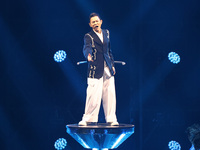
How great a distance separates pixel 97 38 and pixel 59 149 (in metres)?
2.08

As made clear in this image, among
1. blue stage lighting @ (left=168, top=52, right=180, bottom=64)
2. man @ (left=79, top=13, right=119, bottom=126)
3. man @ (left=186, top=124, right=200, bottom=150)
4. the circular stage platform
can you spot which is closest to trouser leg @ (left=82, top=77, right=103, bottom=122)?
man @ (left=79, top=13, right=119, bottom=126)

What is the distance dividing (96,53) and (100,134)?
896 millimetres

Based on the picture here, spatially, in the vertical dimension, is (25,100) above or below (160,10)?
below

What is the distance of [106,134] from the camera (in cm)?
312

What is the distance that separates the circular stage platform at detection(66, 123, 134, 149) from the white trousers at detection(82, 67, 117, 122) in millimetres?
A: 255

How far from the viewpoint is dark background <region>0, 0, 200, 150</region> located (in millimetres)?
4762

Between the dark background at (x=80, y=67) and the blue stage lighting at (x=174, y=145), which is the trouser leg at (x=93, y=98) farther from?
the blue stage lighting at (x=174, y=145)

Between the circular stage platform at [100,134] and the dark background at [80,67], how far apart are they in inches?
58.1

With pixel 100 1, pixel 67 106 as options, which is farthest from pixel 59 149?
pixel 100 1

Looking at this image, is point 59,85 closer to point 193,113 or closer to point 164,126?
point 164,126

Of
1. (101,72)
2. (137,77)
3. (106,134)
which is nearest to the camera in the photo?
(106,134)

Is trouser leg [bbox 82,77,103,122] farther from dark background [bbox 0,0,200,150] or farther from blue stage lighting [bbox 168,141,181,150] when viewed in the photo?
blue stage lighting [bbox 168,141,181,150]

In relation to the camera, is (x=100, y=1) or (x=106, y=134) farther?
(x=100, y=1)

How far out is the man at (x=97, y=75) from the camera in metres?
3.39
